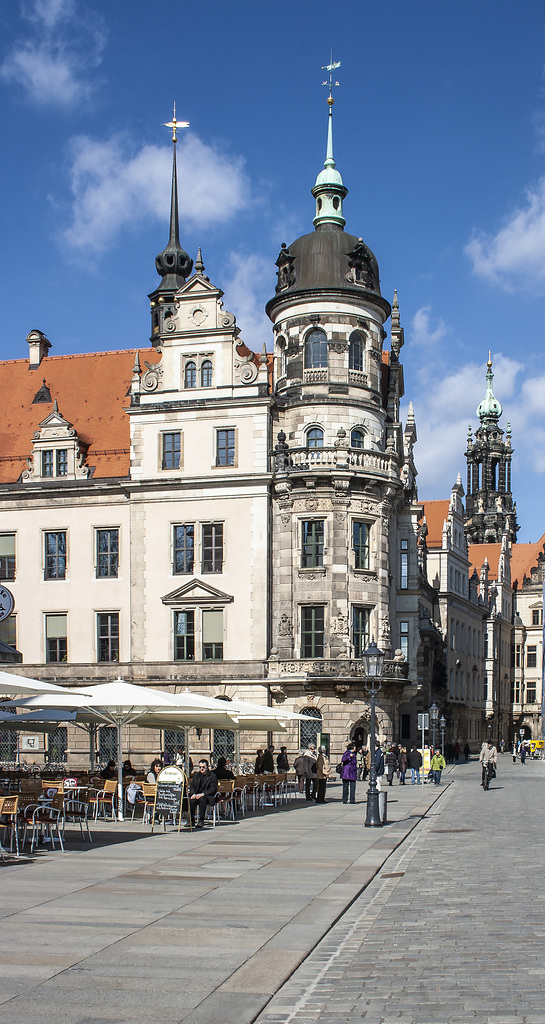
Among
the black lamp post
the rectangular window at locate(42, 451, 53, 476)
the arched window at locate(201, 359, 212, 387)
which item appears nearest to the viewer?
the black lamp post

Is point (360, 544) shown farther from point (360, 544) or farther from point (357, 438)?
point (357, 438)

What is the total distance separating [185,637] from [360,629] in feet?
23.5

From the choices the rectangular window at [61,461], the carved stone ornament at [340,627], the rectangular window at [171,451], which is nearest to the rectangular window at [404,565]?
the carved stone ornament at [340,627]

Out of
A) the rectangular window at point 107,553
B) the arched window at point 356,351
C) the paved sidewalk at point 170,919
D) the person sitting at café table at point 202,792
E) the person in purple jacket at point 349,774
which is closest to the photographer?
the paved sidewalk at point 170,919

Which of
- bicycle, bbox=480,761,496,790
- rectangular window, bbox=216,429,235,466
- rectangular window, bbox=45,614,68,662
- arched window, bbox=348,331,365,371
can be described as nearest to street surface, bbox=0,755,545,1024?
bicycle, bbox=480,761,496,790

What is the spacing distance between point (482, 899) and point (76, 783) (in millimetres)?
15633

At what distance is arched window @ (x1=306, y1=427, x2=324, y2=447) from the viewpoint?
47750mm

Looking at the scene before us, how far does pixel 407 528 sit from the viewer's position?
174 feet

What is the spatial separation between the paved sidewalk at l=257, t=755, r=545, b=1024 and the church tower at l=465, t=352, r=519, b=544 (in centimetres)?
10488

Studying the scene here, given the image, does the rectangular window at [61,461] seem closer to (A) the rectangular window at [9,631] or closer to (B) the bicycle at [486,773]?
(A) the rectangular window at [9,631]

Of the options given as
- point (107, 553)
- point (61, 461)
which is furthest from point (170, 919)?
point (61, 461)

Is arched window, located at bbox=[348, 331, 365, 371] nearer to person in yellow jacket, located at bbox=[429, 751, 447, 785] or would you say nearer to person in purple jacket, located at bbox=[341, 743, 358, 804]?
person in yellow jacket, located at bbox=[429, 751, 447, 785]

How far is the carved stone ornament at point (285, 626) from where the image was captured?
151 ft

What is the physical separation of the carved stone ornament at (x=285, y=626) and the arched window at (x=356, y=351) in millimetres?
10875
